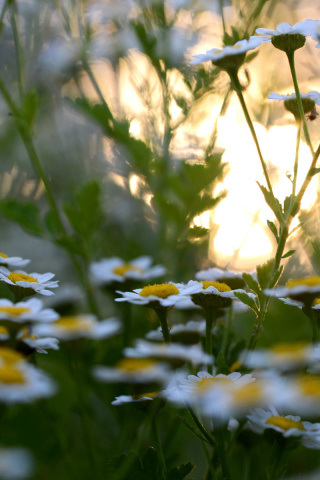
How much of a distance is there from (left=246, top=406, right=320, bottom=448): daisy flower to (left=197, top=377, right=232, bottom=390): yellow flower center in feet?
0.08

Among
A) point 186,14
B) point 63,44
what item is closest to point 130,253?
point 186,14

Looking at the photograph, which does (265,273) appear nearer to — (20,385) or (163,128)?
(20,385)

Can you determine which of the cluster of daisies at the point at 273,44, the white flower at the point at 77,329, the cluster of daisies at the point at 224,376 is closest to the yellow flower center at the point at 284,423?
the cluster of daisies at the point at 224,376

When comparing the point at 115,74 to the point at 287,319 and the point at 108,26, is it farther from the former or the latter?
the point at 287,319

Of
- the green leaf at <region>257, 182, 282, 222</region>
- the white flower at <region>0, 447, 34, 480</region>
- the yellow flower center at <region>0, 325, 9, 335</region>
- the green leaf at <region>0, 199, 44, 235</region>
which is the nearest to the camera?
the white flower at <region>0, 447, 34, 480</region>

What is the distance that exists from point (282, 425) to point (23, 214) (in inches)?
13.0

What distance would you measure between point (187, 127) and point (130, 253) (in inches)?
10.8

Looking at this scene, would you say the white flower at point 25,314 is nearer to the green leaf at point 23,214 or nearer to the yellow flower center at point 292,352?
the yellow flower center at point 292,352

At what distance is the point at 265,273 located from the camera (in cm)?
39

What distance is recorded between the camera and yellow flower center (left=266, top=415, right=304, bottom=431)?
13.1 inches

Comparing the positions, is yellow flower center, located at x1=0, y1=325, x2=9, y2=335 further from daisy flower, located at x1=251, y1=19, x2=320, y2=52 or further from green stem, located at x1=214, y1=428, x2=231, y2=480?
daisy flower, located at x1=251, y1=19, x2=320, y2=52

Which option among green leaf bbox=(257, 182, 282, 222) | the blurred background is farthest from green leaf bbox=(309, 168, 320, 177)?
the blurred background

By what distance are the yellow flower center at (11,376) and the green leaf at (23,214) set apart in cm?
35

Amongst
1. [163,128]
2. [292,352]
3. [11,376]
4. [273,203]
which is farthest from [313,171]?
[163,128]
